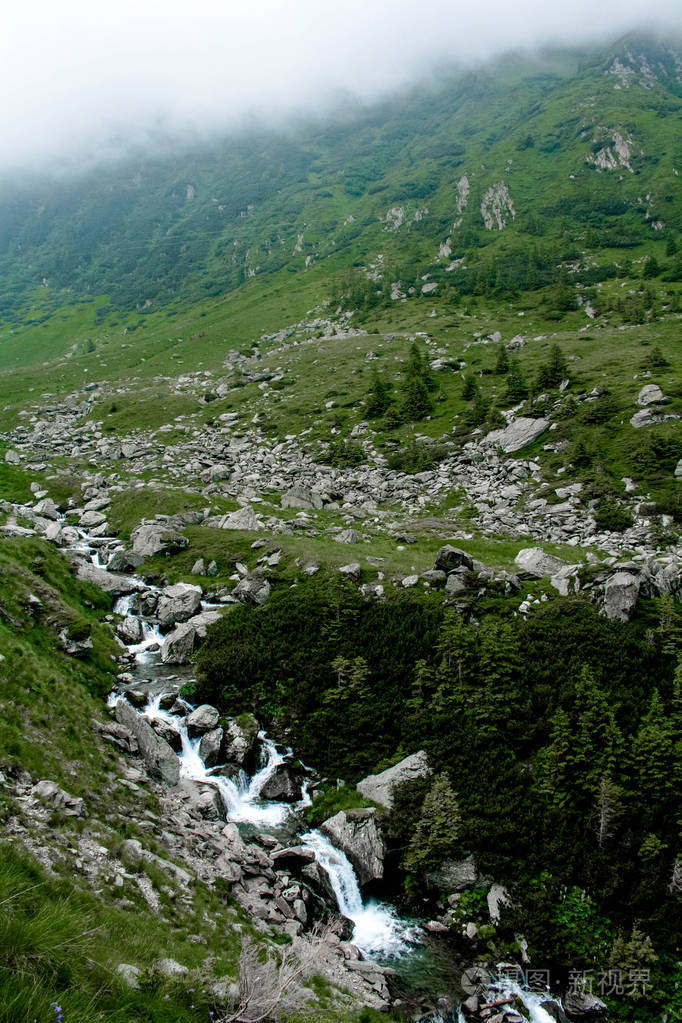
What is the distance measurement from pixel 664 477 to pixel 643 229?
13795 cm

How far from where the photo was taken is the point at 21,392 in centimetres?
10575

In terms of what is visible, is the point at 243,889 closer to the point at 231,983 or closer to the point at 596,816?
the point at 231,983

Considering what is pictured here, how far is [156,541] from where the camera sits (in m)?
39.0

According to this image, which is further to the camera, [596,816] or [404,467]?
[404,467]

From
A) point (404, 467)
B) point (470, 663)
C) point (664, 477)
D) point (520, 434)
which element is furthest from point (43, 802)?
point (520, 434)

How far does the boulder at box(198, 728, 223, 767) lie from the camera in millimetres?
21516

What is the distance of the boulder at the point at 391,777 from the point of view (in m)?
20.0

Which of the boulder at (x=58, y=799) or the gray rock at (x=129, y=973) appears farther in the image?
the boulder at (x=58, y=799)

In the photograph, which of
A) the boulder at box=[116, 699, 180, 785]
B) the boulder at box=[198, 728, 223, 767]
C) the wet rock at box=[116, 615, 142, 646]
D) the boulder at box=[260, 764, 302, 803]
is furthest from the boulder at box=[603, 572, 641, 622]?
the wet rock at box=[116, 615, 142, 646]

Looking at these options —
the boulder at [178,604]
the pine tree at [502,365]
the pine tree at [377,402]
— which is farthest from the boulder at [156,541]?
the pine tree at [502,365]

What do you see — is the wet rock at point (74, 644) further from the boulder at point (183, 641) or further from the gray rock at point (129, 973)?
the gray rock at point (129, 973)

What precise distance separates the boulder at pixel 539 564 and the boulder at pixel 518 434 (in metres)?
22.9

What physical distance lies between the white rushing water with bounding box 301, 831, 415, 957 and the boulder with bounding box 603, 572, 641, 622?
15.5 metres

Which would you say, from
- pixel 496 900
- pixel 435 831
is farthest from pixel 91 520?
pixel 496 900
